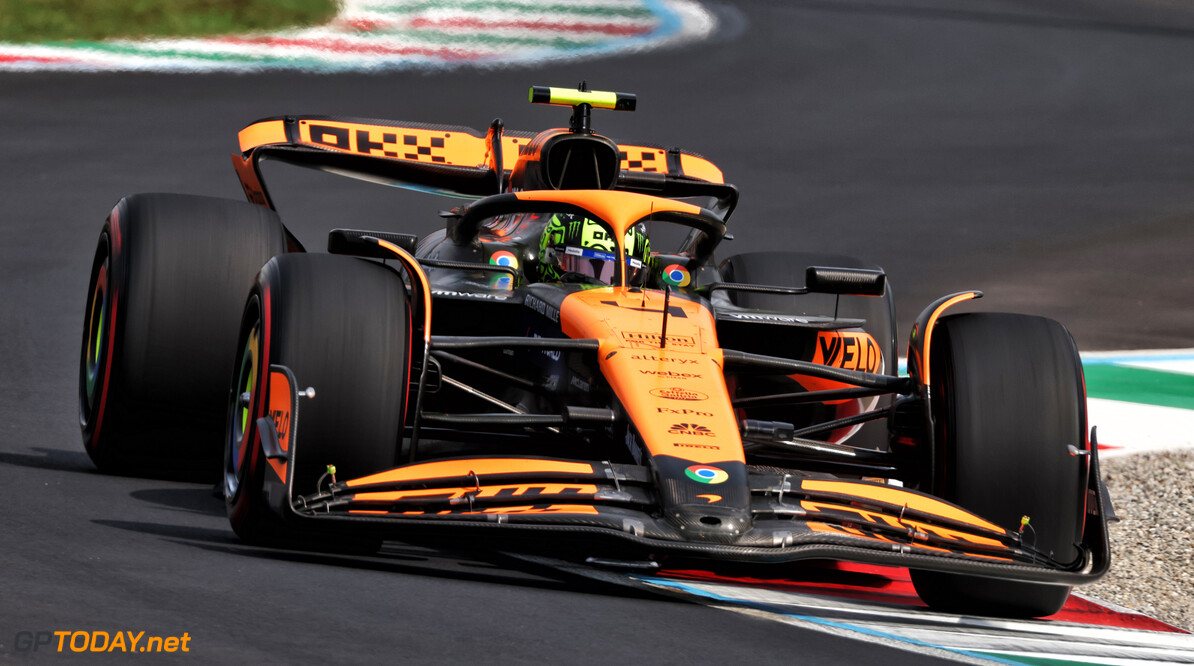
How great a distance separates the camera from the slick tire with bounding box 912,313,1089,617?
18.5ft

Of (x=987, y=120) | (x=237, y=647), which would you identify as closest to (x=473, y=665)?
(x=237, y=647)

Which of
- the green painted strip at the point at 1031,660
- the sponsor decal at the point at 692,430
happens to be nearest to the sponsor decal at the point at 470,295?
the sponsor decal at the point at 692,430

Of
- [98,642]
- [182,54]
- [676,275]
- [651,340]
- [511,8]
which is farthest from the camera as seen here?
[511,8]

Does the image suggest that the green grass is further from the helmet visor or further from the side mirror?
the side mirror

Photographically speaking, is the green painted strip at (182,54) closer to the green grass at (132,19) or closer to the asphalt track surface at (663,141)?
the green grass at (132,19)

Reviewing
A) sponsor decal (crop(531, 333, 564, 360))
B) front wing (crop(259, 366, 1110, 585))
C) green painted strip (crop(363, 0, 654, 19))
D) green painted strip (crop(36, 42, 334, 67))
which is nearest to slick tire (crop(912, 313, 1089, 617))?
front wing (crop(259, 366, 1110, 585))

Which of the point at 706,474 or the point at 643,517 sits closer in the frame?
the point at 643,517

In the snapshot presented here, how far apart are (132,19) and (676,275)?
51.1 feet

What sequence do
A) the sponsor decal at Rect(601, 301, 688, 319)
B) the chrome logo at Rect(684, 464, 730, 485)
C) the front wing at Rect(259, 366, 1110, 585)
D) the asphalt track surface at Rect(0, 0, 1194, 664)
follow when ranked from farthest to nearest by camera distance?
the sponsor decal at Rect(601, 301, 688, 319), the chrome logo at Rect(684, 464, 730, 485), the front wing at Rect(259, 366, 1110, 585), the asphalt track surface at Rect(0, 0, 1194, 664)

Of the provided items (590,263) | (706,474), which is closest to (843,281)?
(590,263)

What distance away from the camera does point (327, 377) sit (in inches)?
210

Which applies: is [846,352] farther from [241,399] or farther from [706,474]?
[241,399]

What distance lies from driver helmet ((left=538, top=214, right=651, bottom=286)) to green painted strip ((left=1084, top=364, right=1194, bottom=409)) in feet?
14.5

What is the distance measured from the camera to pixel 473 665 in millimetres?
4180
